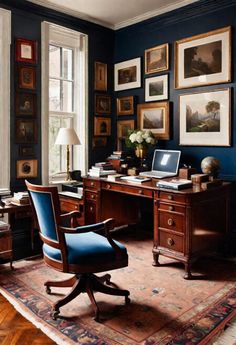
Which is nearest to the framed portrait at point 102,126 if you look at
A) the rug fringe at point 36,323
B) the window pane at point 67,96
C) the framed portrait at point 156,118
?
the window pane at point 67,96

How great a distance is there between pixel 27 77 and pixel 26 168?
3.61ft

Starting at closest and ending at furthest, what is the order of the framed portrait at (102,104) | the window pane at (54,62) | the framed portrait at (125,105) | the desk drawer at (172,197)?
the desk drawer at (172,197)
the window pane at (54,62)
the framed portrait at (125,105)
the framed portrait at (102,104)

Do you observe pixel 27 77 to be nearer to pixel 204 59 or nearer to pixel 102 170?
pixel 102 170

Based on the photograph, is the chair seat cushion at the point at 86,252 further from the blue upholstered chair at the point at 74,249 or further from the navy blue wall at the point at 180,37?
the navy blue wall at the point at 180,37

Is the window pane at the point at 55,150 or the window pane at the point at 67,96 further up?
the window pane at the point at 67,96

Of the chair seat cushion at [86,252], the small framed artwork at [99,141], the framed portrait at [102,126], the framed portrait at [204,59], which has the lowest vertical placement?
the chair seat cushion at [86,252]

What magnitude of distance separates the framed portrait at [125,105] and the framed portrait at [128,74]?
0.16 meters

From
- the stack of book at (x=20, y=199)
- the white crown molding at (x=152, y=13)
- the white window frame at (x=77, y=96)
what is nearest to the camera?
the stack of book at (x=20, y=199)

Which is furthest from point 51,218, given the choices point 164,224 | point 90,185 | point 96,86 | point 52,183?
point 96,86

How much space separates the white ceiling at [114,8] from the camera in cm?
411

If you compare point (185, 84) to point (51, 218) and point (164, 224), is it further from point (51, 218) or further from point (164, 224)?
point (51, 218)

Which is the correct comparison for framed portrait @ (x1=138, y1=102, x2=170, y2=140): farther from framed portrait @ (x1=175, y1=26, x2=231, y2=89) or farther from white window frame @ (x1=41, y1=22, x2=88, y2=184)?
white window frame @ (x1=41, y1=22, x2=88, y2=184)

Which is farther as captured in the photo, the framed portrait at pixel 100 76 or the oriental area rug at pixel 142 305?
the framed portrait at pixel 100 76

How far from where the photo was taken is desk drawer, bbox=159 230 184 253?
318 centimetres
